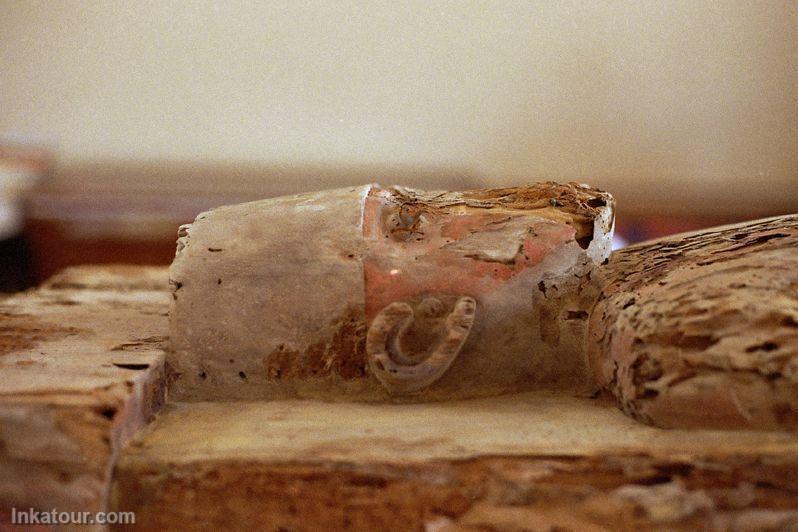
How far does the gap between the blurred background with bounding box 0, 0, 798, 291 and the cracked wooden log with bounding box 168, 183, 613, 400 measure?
7.58ft

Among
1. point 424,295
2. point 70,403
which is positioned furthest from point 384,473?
point 70,403

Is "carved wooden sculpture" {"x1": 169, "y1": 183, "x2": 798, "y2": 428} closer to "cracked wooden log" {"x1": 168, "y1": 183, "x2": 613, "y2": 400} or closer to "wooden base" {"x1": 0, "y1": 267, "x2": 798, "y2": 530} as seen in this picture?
"cracked wooden log" {"x1": 168, "y1": 183, "x2": 613, "y2": 400}

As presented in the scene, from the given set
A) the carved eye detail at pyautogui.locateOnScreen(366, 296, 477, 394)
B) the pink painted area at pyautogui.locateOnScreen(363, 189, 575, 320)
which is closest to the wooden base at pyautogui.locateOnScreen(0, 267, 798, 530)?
the carved eye detail at pyautogui.locateOnScreen(366, 296, 477, 394)

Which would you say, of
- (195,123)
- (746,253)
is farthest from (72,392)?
(195,123)

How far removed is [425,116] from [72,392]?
9.77 ft

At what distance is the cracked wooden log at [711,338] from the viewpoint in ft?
4.19

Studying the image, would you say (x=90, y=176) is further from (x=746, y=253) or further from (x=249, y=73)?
(x=746, y=253)

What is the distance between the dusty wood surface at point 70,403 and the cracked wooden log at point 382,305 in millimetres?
169

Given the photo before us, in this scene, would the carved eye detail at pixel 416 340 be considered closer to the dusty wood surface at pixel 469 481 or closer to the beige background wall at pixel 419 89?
the dusty wood surface at pixel 469 481

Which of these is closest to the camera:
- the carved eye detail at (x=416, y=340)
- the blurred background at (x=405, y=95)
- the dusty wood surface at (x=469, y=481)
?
the dusty wood surface at (x=469, y=481)

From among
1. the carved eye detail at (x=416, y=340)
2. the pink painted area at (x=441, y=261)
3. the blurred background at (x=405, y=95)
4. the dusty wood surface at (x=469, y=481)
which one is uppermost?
the blurred background at (x=405, y=95)

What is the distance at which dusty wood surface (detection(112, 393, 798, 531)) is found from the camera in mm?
1201

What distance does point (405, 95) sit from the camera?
399 centimetres

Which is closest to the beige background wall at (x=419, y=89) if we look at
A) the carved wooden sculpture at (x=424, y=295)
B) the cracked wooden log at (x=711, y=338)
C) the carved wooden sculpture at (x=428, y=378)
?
the carved wooden sculpture at (x=428, y=378)
